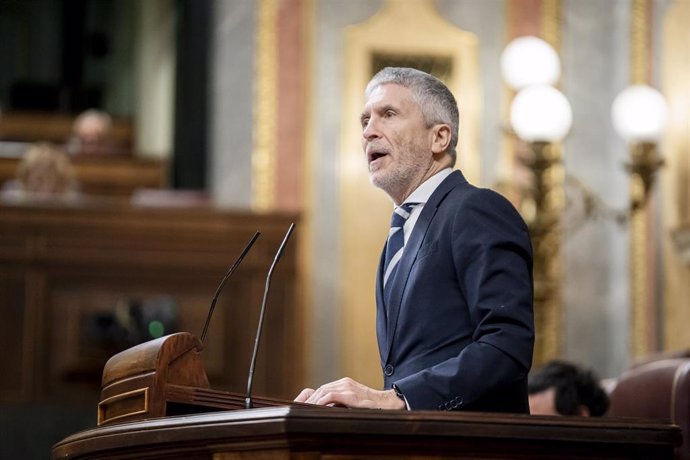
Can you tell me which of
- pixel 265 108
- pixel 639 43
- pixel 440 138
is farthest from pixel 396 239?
pixel 639 43

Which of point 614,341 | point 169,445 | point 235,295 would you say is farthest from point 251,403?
point 614,341

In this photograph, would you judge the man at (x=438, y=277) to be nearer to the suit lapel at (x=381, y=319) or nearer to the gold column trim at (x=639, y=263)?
the suit lapel at (x=381, y=319)

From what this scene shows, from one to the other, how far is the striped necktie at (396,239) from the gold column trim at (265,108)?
6466mm

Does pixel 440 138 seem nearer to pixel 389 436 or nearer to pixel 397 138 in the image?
pixel 397 138

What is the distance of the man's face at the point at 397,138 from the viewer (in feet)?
9.95

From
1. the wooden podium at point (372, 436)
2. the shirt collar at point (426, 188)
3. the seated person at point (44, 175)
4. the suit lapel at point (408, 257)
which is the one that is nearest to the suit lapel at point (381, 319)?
the suit lapel at point (408, 257)

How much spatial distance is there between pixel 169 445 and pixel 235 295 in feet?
18.9

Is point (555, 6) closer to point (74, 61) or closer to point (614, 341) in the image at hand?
point (614, 341)

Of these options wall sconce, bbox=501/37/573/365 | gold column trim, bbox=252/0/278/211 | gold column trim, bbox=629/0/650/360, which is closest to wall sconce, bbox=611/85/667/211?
wall sconce, bbox=501/37/573/365

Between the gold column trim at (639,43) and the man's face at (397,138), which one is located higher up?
the gold column trim at (639,43)

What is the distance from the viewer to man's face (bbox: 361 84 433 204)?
3031 mm

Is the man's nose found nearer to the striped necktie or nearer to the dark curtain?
the striped necktie

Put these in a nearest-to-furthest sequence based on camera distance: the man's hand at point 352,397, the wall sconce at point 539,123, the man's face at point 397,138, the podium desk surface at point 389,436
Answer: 1. the podium desk surface at point 389,436
2. the man's hand at point 352,397
3. the man's face at point 397,138
4. the wall sconce at point 539,123

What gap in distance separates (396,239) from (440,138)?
0.23 meters
